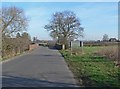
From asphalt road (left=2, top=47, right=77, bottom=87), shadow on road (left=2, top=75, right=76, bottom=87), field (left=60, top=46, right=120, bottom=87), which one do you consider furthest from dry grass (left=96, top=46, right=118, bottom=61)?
shadow on road (left=2, top=75, right=76, bottom=87)

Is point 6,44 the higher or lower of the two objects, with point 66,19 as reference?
lower

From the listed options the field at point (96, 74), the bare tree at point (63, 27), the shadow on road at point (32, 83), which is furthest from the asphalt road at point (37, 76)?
the bare tree at point (63, 27)

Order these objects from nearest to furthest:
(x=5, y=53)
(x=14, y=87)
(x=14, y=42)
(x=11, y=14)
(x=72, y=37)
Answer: (x=14, y=87)
(x=5, y=53)
(x=14, y=42)
(x=11, y=14)
(x=72, y=37)

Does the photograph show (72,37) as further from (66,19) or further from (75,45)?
(75,45)

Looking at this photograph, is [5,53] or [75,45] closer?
[5,53]

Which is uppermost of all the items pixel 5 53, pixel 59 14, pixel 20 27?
pixel 59 14

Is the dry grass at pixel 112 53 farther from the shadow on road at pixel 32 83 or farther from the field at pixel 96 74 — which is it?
the shadow on road at pixel 32 83

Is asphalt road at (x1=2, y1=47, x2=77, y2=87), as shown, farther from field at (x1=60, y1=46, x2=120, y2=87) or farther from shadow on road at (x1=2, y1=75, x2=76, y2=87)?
field at (x1=60, y1=46, x2=120, y2=87)

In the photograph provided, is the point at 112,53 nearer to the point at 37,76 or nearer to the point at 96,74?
the point at 96,74

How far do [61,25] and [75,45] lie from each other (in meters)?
31.3

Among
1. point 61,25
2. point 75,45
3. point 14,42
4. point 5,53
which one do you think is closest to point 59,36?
point 61,25

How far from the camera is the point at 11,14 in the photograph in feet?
175

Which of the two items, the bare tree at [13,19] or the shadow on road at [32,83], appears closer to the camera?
the shadow on road at [32,83]

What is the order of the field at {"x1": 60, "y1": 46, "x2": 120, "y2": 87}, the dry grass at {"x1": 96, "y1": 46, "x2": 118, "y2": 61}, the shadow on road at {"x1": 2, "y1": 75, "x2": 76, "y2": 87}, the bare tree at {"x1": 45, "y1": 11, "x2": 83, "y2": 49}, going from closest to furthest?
1. the shadow on road at {"x1": 2, "y1": 75, "x2": 76, "y2": 87}
2. the field at {"x1": 60, "y1": 46, "x2": 120, "y2": 87}
3. the dry grass at {"x1": 96, "y1": 46, "x2": 118, "y2": 61}
4. the bare tree at {"x1": 45, "y1": 11, "x2": 83, "y2": 49}
